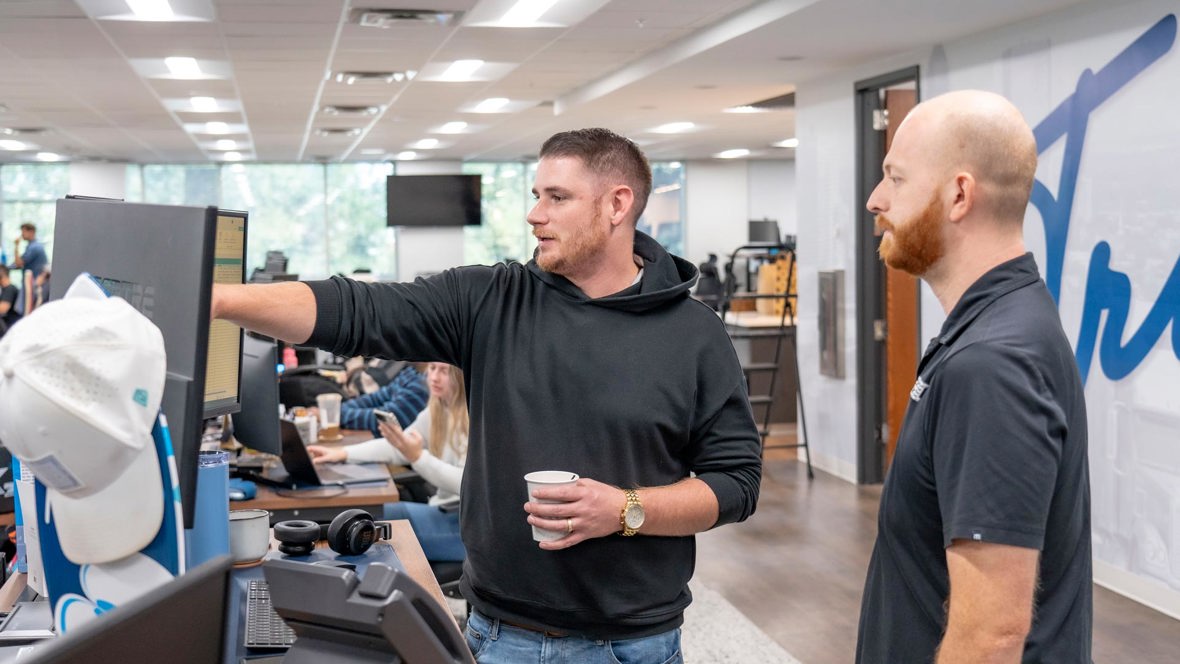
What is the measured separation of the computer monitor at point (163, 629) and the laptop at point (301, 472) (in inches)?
94.6

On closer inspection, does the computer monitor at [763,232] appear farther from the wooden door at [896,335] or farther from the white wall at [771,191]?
the wooden door at [896,335]

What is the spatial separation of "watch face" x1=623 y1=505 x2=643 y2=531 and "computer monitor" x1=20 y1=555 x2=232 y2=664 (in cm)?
92

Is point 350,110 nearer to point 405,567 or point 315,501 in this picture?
point 315,501

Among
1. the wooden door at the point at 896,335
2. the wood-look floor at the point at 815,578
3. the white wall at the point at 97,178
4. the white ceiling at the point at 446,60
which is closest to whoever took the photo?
the wood-look floor at the point at 815,578

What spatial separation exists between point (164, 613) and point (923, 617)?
3.26ft

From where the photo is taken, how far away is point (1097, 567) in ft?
16.3

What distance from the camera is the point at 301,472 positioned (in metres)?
3.63

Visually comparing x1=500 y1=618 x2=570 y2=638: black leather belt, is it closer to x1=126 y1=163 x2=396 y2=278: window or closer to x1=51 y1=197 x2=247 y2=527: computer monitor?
x1=51 y1=197 x2=247 y2=527: computer monitor

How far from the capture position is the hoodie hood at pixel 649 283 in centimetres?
206

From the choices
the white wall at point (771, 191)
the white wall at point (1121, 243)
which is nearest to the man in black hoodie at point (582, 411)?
the white wall at point (1121, 243)

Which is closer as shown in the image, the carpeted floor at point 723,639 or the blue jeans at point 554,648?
the blue jeans at point 554,648

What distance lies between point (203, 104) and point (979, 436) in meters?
10.3

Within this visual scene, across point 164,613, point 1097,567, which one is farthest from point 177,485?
point 1097,567

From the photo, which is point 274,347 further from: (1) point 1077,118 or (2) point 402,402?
(1) point 1077,118
